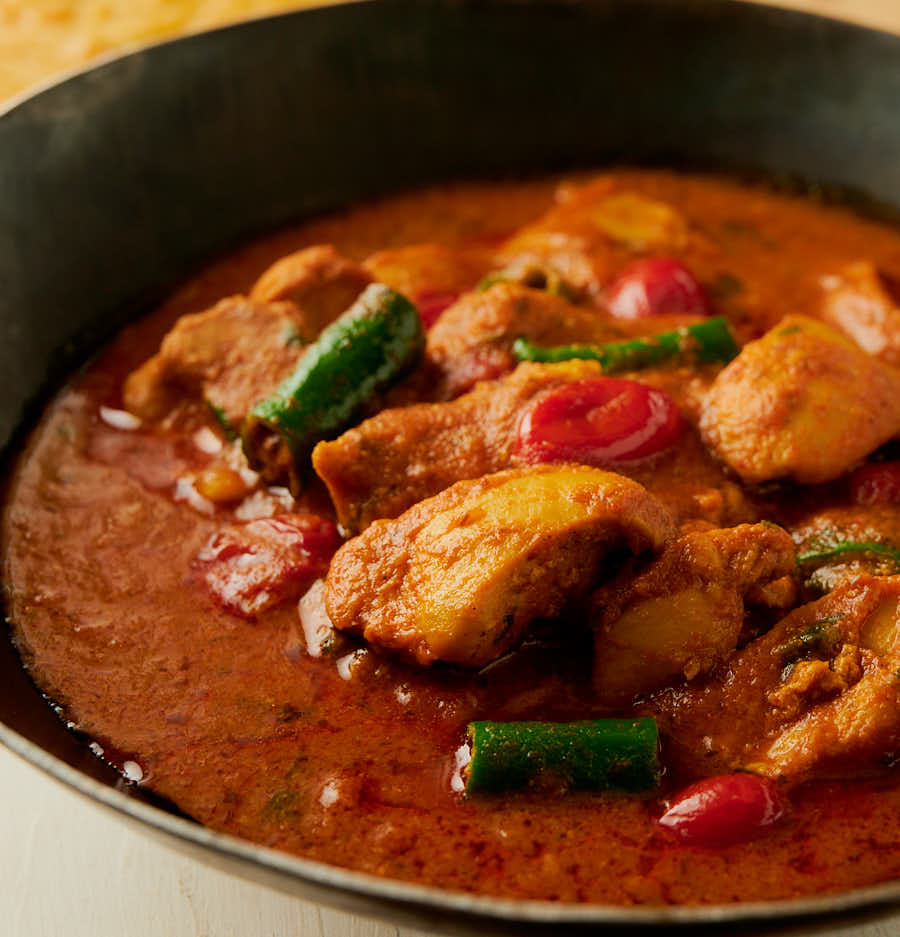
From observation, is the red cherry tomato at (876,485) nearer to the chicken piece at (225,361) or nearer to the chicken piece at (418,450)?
the chicken piece at (418,450)

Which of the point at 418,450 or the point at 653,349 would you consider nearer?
the point at 418,450

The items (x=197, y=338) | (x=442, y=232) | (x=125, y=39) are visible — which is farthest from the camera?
(x=125, y=39)

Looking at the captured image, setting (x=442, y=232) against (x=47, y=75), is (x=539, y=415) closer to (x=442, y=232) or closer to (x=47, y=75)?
(x=442, y=232)

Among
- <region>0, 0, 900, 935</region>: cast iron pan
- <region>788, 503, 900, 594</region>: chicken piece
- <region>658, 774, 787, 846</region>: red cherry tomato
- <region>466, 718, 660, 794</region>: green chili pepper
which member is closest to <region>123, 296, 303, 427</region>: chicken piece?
<region>0, 0, 900, 935</region>: cast iron pan

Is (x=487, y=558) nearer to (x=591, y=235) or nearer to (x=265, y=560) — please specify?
(x=265, y=560)

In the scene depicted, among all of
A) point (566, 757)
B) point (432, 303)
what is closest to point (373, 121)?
point (432, 303)

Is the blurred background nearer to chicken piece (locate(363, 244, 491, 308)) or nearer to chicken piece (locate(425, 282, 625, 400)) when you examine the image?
chicken piece (locate(363, 244, 491, 308))

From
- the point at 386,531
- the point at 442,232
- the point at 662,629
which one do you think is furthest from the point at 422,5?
the point at 662,629
